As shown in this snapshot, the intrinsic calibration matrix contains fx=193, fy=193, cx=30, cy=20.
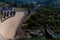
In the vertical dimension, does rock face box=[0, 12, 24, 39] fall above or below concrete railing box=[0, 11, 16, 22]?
below

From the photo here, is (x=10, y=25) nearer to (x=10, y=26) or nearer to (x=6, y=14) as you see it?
(x=10, y=26)

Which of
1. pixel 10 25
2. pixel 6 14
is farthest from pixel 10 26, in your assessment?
pixel 6 14

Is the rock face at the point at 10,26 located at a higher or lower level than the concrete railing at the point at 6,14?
lower

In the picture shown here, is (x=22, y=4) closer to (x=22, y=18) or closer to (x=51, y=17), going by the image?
(x=22, y=18)

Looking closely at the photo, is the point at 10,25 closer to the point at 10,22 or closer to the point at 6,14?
the point at 10,22

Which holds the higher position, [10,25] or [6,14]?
[6,14]

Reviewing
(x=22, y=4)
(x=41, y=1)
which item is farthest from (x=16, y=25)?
(x=41, y=1)

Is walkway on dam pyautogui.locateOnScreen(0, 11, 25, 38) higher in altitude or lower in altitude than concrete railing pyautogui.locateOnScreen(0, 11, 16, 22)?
lower
